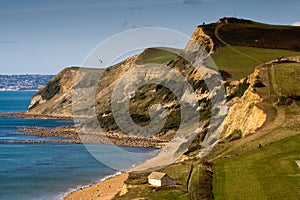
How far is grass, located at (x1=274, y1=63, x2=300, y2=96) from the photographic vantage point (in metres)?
68.0

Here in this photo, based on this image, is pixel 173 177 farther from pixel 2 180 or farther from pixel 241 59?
pixel 241 59

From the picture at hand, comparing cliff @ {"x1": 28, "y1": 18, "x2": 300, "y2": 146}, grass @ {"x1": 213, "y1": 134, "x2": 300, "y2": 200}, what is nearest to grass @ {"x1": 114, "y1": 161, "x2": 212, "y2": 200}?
grass @ {"x1": 213, "y1": 134, "x2": 300, "y2": 200}

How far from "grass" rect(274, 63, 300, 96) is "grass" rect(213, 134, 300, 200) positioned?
19.4 metres

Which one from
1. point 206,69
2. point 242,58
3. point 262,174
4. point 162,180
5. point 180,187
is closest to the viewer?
point 262,174

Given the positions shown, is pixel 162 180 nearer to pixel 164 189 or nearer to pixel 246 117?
pixel 164 189

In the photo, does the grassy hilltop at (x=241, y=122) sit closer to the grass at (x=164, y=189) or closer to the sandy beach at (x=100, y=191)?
the grass at (x=164, y=189)

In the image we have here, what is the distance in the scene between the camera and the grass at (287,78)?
6804 cm

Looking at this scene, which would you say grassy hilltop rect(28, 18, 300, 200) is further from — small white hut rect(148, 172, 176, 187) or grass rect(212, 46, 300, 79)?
small white hut rect(148, 172, 176, 187)

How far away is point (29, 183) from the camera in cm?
7056

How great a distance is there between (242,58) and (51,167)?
2426 inches

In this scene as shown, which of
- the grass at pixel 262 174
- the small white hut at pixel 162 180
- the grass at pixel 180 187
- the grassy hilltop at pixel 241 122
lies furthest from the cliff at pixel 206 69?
the small white hut at pixel 162 180

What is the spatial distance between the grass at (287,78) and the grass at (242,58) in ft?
97.1

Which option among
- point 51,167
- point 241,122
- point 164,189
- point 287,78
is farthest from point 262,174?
point 51,167

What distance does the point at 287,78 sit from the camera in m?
74.5
